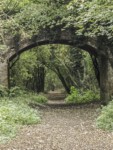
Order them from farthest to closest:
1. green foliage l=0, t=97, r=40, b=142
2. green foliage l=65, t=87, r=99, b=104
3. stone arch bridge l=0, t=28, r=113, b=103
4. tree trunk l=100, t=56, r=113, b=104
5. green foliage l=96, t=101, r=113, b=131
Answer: green foliage l=65, t=87, r=99, b=104 < tree trunk l=100, t=56, r=113, b=104 < stone arch bridge l=0, t=28, r=113, b=103 < green foliage l=96, t=101, r=113, b=131 < green foliage l=0, t=97, r=40, b=142

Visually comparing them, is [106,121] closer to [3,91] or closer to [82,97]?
[3,91]

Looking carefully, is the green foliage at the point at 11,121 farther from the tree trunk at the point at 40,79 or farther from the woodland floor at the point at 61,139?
the tree trunk at the point at 40,79

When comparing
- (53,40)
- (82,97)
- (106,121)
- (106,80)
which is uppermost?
(53,40)

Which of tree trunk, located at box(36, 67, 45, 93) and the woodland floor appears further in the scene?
tree trunk, located at box(36, 67, 45, 93)

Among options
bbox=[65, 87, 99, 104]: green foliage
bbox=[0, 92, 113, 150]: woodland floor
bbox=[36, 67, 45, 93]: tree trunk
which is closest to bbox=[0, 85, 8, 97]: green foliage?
bbox=[0, 92, 113, 150]: woodland floor

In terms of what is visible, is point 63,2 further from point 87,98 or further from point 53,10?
point 87,98

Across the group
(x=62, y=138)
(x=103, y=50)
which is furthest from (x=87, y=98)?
(x=62, y=138)

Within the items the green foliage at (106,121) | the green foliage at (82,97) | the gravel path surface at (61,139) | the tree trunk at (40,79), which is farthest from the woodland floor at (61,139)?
the tree trunk at (40,79)

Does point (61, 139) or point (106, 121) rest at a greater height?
point (106, 121)

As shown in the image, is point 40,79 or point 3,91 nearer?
point 3,91

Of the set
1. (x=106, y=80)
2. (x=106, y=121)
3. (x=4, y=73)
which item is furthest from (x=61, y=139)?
(x=106, y=80)

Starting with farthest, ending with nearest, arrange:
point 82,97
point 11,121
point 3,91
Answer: point 82,97 → point 3,91 → point 11,121

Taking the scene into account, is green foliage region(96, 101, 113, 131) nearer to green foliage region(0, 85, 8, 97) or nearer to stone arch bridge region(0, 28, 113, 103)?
stone arch bridge region(0, 28, 113, 103)

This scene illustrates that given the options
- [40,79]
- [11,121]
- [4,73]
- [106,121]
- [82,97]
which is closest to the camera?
[11,121]
